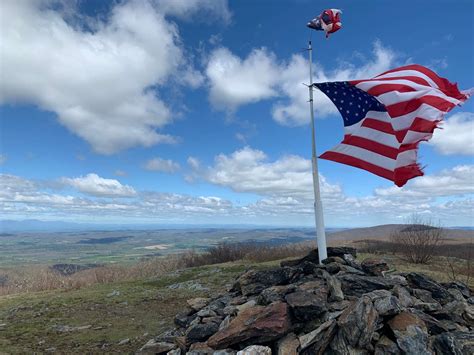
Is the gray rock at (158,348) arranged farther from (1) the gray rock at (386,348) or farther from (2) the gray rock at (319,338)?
(1) the gray rock at (386,348)

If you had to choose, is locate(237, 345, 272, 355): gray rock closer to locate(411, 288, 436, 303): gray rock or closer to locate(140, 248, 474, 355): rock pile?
locate(140, 248, 474, 355): rock pile

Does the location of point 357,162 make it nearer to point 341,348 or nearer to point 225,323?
point 341,348

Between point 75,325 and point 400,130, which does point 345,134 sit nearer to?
point 400,130

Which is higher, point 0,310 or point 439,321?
point 439,321

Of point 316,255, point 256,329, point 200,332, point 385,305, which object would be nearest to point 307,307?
point 256,329

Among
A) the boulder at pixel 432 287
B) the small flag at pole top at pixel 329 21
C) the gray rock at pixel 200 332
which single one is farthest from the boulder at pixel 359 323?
the small flag at pole top at pixel 329 21

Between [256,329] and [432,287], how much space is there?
586 cm

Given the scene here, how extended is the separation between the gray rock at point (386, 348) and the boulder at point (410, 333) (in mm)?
108

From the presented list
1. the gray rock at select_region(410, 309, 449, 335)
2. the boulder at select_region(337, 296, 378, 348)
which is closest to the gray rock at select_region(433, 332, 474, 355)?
the gray rock at select_region(410, 309, 449, 335)

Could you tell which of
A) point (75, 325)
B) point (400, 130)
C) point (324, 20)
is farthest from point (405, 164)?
point (75, 325)

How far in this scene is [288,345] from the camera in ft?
23.8

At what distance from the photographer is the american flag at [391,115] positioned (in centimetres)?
941

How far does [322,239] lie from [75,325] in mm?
8405

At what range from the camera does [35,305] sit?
14.8 meters
